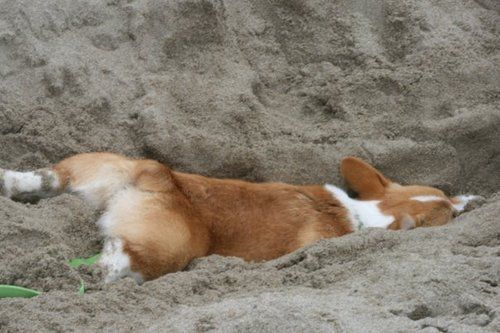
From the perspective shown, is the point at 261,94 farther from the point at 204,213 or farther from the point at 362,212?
the point at 204,213

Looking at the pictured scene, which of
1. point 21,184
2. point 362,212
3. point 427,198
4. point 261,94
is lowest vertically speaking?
point 362,212

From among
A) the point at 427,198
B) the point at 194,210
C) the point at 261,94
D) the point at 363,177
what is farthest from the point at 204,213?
the point at 427,198

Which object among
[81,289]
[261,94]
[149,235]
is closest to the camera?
[81,289]

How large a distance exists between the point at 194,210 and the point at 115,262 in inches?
27.3

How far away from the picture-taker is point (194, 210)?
5.11 m

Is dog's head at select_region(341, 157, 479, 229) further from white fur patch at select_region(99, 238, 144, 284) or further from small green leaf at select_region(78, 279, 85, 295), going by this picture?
small green leaf at select_region(78, 279, 85, 295)

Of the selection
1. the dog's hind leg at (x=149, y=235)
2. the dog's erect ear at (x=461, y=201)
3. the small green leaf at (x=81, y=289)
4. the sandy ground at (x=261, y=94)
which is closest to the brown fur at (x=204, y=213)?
the dog's hind leg at (x=149, y=235)

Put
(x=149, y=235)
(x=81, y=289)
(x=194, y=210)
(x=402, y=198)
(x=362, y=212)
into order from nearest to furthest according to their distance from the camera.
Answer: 1. (x=81, y=289)
2. (x=149, y=235)
3. (x=194, y=210)
4. (x=362, y=212)
5. (x=402, y=198)

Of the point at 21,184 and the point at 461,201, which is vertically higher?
the point at 21,184

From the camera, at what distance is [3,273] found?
4.06 meters

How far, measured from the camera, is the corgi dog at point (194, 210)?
187 inches

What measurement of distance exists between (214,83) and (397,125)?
4.70 feet

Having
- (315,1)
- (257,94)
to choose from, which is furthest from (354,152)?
(315,1)

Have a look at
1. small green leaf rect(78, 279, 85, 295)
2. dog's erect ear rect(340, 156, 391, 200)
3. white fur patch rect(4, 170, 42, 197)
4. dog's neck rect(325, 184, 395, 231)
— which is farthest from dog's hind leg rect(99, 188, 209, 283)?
dog's erect ear rect(340, 156, 391, 200)
